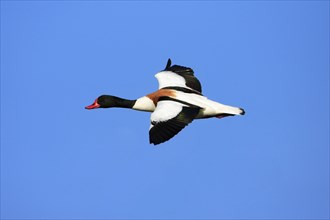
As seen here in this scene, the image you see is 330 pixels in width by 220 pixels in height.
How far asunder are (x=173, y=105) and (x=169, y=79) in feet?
11.0

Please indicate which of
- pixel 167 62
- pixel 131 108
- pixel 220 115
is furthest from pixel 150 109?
pixel 167 62

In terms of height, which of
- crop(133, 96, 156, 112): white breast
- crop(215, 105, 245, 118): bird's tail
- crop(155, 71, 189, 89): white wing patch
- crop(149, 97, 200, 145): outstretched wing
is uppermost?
crop(155, 71, 189, 89): white wing patch

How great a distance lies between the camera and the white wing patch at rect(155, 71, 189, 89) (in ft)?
77.1

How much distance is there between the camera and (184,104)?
20859mm

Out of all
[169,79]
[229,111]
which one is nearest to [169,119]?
[229,111]

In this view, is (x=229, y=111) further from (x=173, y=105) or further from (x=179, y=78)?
(x=179, y=78)

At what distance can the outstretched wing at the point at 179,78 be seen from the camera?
923 inches

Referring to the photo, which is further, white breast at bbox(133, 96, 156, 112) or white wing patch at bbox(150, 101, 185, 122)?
white breast at bbox(133, 96, 156, 112)

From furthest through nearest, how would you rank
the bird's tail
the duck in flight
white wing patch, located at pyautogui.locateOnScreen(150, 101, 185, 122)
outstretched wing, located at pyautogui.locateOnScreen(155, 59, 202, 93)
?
1. outstretched wing, located at pyautogui.locateOnScreen(155, 59, 202, 93)
2. the bird's tail
3. white wing patch, located at pyautogui.locateOnScreen(150, 101, 185, 122)
4. the duck in flight

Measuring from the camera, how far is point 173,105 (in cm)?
2077

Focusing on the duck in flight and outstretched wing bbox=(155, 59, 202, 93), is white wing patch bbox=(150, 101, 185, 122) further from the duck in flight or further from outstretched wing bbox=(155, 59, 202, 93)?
outstretched wing bbox=(155, 59, 202, 93)

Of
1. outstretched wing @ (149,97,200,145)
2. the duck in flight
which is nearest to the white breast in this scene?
the duck in flight

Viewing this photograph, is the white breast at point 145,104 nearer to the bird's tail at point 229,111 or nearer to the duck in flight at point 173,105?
the duck in flight at point 173,105

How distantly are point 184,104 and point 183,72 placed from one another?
3989 millimetres
